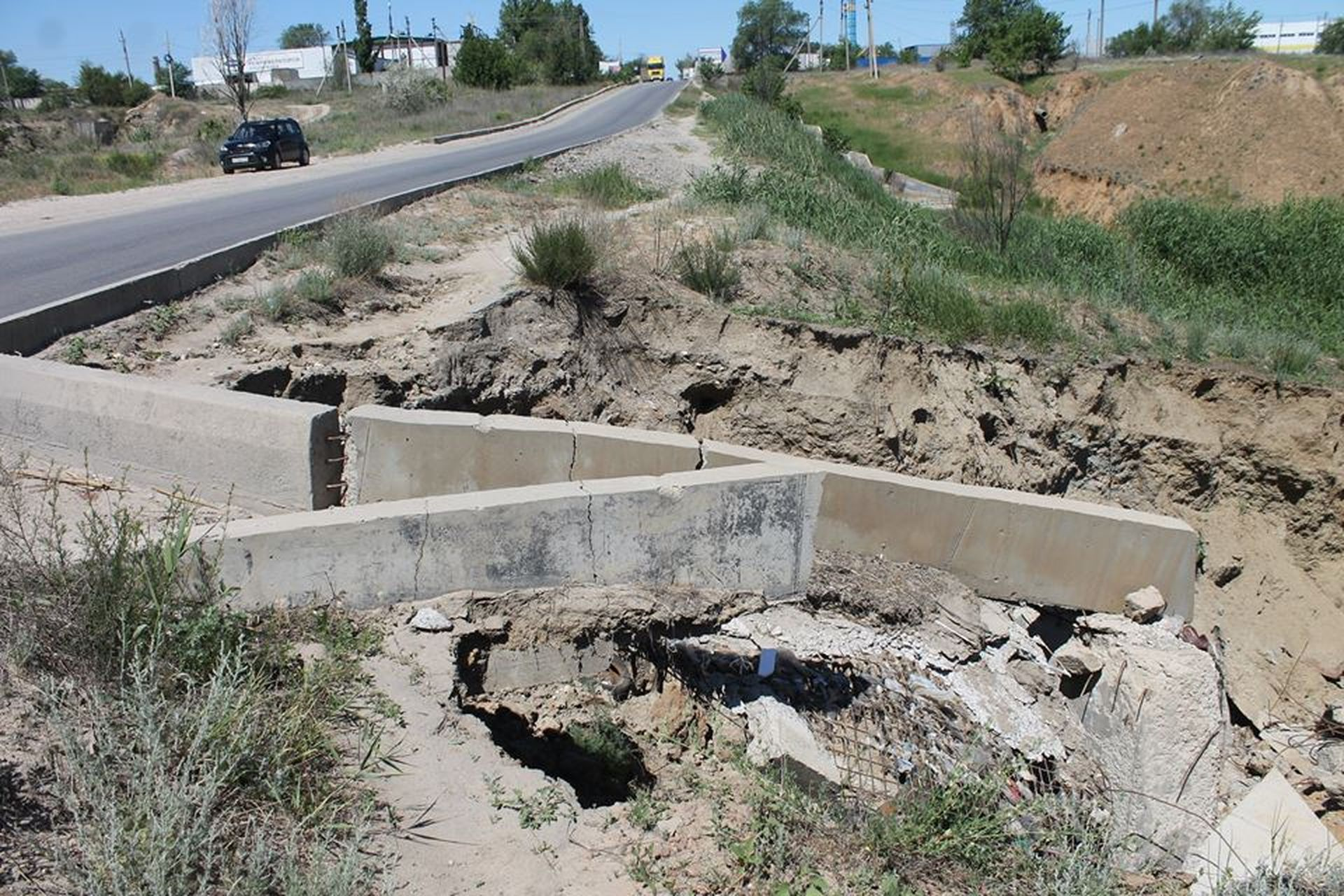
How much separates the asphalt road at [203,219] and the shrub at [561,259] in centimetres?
388

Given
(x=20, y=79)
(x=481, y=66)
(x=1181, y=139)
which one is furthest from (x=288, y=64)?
(x=1181, y=139)

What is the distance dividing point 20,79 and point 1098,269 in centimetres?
8159

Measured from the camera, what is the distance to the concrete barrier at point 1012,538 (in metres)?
7.25

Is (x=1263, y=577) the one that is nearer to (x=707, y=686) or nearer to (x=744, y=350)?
(x=744, y=350)

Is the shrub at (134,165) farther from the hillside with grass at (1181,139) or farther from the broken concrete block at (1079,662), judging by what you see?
the broken concrete block at (1079,662)

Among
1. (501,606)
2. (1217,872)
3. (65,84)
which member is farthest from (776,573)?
(65,84)

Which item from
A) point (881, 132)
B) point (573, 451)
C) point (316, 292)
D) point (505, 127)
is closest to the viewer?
point (573, 451)

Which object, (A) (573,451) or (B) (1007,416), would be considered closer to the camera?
(A) (573,451)

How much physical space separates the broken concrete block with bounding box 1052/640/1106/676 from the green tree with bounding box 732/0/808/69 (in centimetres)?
9861

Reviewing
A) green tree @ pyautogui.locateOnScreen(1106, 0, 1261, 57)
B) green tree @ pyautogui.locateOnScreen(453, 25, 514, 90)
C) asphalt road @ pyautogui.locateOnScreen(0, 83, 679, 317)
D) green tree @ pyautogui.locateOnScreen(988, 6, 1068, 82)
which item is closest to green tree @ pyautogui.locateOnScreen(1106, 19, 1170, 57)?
green tree @ pyautogui.locateOnScreen(1106, 0, 1261, 57)

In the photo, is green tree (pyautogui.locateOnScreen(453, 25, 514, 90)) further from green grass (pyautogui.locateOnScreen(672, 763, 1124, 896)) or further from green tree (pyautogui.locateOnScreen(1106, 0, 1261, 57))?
green grass (pyautogui.locateOnScreen(672, 763, 1124, 896))

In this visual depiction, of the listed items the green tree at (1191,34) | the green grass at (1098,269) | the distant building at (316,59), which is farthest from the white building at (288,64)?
the green grass at (1098,269)

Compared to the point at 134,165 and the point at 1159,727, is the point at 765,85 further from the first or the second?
the point at 1159,727

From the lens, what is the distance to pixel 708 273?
1044 cm
